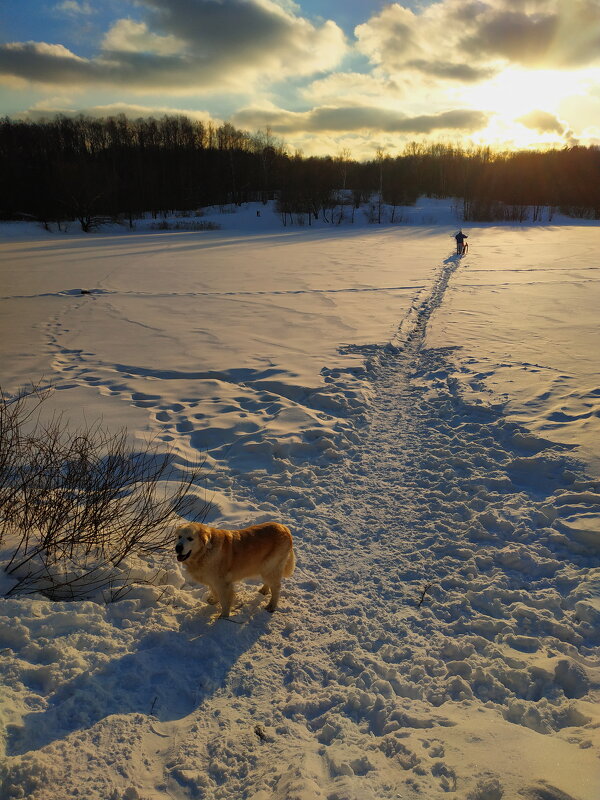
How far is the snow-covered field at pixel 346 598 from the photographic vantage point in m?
2.72

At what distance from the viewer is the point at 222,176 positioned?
70.8 metres

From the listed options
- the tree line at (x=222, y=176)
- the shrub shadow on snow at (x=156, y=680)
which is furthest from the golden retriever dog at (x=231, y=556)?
the tree line at (x=222, y=176)

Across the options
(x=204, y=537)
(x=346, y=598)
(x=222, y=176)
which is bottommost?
(x=346, y=598)

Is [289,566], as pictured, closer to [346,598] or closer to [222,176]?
[346,598]

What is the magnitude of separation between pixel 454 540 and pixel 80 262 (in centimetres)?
2837

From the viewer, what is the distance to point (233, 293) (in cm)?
1877

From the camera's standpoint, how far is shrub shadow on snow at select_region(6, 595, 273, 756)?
9.05 ft

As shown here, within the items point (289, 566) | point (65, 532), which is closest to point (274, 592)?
point (289, 566)

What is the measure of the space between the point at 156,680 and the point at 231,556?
944 millimetres

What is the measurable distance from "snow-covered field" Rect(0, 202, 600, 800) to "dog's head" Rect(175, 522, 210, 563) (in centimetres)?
66

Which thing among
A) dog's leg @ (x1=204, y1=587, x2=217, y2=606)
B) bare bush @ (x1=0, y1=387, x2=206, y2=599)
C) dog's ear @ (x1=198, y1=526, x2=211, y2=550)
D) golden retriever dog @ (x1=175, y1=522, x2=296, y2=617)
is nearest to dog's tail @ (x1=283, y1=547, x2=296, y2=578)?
golden retriever dog @ (x1=175, y1=522, x2=296, y2=617)

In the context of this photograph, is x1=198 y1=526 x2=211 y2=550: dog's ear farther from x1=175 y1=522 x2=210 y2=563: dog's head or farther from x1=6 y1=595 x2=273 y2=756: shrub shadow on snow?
x1=6 y1=595 x2=273 y2=756: shrub shadow on snow

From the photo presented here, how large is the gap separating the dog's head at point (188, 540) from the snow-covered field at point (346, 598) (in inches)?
25.9

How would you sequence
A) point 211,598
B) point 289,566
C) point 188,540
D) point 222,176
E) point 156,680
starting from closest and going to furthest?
point 156,680 < point 188,540 < point 211,598 < point 289,566 < point 222,176
